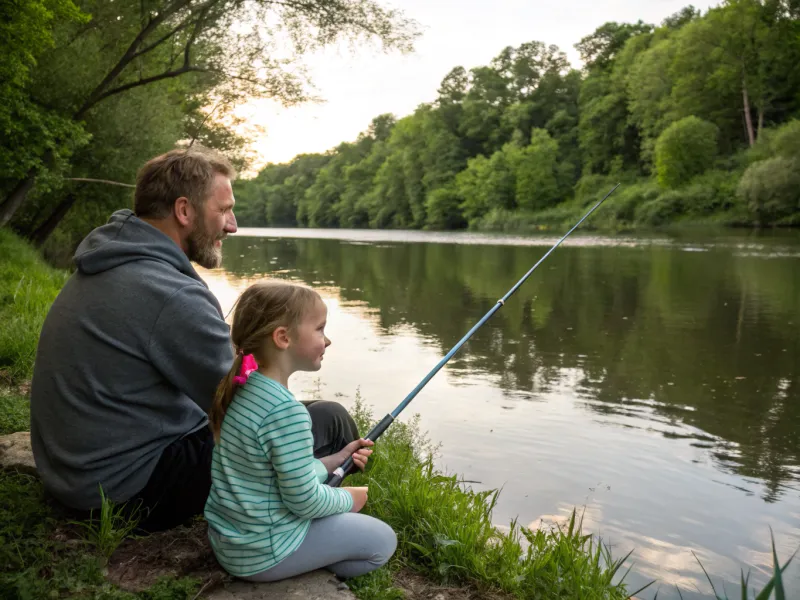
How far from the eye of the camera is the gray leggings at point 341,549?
2242 millimetres

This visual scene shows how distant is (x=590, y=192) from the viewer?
62656 mm

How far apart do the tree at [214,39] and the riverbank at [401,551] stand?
32.8ft

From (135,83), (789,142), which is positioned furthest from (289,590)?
(789,142)

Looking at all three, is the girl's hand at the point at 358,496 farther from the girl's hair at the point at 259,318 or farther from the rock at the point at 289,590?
the girl's hair at the point at 259,318

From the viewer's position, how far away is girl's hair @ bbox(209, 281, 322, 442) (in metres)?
2.14

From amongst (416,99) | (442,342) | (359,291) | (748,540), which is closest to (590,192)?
(416,99)

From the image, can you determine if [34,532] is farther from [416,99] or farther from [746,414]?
[416,99]

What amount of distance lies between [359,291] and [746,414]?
10179 mm

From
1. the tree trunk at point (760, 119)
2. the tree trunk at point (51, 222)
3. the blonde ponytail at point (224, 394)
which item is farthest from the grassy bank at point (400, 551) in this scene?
the tree trunk at point (760, 119)

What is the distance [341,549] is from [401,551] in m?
0.57

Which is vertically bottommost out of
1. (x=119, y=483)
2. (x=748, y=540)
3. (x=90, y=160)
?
(x=748, y=540)

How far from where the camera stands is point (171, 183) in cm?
243

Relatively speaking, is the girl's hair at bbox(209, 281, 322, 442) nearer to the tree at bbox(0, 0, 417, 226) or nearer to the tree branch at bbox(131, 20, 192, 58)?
the tree at bbox(0, 0, 417, 226)

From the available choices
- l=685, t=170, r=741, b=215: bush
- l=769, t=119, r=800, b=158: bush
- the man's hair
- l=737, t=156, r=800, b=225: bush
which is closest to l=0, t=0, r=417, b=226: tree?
the man's hair
